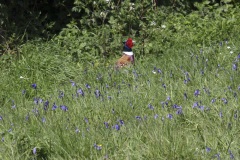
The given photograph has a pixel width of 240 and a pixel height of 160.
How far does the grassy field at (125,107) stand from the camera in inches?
161

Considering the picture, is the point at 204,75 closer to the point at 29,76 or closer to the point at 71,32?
the point at 29,76

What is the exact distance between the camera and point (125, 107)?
495 cm

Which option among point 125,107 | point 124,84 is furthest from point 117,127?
point 124,84

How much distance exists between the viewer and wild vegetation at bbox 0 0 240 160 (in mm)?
4133

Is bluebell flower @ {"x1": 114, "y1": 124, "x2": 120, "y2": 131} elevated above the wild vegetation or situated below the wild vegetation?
above

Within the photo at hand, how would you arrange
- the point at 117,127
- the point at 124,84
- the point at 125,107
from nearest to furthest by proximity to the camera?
the point at 117,127, the point at 125,107, the point at 124,84

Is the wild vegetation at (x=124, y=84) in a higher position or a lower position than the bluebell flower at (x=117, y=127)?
lower

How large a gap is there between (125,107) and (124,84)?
2.66 ft

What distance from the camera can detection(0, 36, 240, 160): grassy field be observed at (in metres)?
4.09

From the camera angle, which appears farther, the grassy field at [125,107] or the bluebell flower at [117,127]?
the bluebell flower at [117,127]

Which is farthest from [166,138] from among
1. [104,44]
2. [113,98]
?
[104,44]

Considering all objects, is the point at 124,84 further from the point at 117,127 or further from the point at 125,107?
the point at 117,127

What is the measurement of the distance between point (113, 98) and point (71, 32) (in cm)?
317

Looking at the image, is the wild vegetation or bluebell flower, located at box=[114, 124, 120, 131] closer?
the wild vegetation
